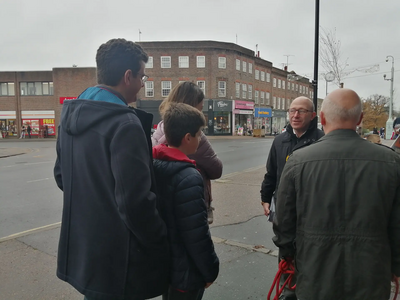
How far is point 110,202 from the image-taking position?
159 centimetres

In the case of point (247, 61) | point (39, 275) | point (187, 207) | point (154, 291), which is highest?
point (247, 61)

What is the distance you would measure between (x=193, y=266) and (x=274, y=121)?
48.5m

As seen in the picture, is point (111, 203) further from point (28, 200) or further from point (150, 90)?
point (150, 90)

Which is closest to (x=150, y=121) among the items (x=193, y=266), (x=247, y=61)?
(x=193, y=266)

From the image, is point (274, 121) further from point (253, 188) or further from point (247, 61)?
point (253, 188)

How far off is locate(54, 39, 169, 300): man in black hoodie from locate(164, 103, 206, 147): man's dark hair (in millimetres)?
215

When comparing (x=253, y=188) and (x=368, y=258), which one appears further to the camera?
(x=253, y=188)

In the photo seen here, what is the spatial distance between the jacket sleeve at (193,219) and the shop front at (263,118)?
4238 centimetres

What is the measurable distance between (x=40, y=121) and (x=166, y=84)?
16.5 metres

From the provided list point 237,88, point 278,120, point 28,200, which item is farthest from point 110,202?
point 278,120

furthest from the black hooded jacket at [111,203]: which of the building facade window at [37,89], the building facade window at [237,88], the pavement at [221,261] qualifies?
the building facade window at [37,89]

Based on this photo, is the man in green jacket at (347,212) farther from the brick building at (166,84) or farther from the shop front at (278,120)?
the shop front at (278,120)

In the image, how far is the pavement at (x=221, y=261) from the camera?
10.4 feet

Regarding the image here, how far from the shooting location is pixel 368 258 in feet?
5.69
